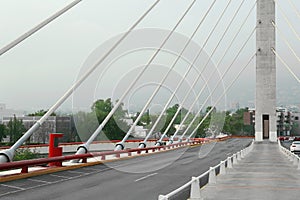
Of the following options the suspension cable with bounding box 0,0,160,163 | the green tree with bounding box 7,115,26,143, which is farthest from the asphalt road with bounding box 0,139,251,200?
the green tree with bounding box 7,115,26,143

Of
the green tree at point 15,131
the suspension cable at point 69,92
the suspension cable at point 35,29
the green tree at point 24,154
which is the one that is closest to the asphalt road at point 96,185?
the suspension cable at point 69,92

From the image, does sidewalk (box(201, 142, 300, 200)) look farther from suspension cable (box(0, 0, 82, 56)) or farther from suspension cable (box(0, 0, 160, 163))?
suspension cable (box(0, 0, 82, 56))

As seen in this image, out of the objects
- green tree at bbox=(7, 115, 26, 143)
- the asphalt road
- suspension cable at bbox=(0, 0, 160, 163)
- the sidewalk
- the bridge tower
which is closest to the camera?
the sidewalk

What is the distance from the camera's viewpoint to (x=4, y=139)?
3954 inches

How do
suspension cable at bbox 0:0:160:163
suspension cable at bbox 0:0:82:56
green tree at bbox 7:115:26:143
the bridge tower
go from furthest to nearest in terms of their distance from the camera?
green tree at bbox 7:115:26:143, the bridge tower, suspension cable at bbox 0:0:160:163, suspension cable at bbox 0:0:82:56

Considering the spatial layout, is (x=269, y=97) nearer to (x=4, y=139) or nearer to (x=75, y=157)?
(x=75, y=157)

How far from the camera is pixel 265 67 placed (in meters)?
68.2

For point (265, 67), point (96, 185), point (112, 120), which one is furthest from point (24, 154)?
point (112, 120)

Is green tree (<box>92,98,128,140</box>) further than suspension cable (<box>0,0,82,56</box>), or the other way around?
green tree (<box>92,98,128,140</box>)

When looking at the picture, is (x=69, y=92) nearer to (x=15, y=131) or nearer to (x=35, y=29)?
(x=35, y=29)

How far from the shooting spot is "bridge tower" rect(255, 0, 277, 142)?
67.9 m

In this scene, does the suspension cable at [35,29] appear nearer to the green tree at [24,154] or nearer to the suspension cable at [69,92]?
the suspension cable at [69,92]

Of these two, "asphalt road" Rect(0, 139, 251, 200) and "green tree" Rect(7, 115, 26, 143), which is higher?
"green tree" Rect(7, 115, 26, 143)

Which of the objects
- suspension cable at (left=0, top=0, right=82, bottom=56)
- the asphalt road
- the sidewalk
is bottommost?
the asphalt road
